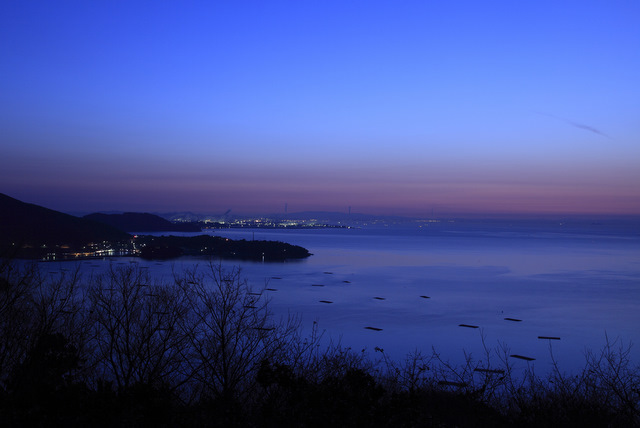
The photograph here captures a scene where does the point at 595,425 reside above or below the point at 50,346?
below

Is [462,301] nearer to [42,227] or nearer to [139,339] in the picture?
[139,339]

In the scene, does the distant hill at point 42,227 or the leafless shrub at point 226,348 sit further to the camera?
the distant hill at point 42,227

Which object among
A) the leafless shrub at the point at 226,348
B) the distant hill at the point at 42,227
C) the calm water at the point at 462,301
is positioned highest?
the distant hill at the point at 42,227

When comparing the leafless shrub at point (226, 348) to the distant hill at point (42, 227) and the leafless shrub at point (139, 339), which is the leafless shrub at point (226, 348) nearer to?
the leafless shrub at point (139, 339)

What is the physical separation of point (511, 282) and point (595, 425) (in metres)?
20.8

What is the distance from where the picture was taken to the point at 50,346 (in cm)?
437

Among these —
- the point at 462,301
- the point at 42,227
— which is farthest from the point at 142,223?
the point at 462,301

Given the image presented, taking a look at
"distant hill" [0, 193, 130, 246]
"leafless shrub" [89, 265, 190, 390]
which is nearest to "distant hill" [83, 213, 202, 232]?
"distant hill" [0, 193, 130, 246]

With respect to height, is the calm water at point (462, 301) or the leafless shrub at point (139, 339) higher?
the leafless shrub at point (139, 339)

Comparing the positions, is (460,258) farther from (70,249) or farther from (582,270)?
(70,249)

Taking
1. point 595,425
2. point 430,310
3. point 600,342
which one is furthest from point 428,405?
point 430,310

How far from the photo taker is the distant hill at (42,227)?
30750mm

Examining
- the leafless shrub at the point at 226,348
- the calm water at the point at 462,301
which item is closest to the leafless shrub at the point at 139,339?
the leafless shrub at the point at 226,348

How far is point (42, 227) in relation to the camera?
109 feet
